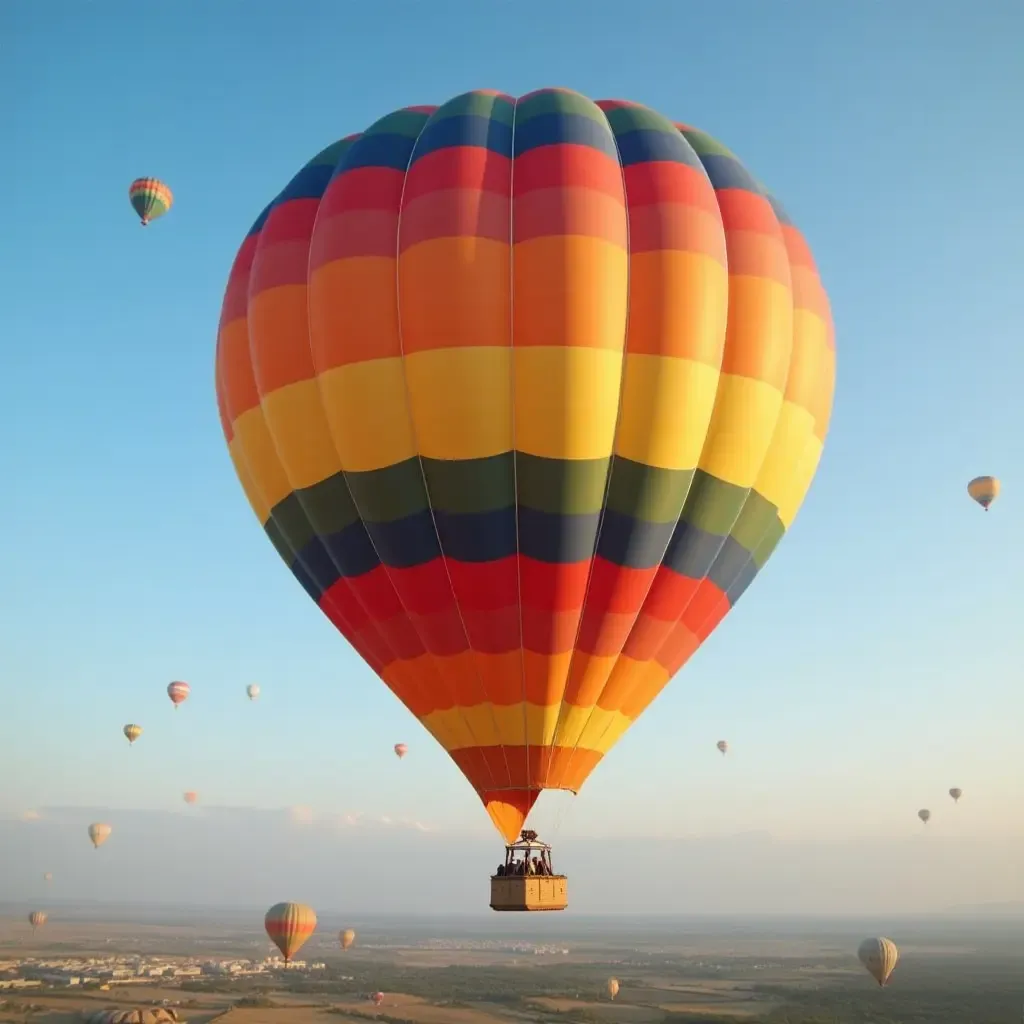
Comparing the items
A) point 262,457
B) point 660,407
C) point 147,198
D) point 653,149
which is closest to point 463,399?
point 660,407

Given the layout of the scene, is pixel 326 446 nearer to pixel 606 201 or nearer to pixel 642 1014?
pixel 606 201

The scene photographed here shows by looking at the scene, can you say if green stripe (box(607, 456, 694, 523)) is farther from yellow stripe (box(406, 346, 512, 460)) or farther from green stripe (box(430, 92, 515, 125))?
green stripe (box(430, 92, 515, 125))

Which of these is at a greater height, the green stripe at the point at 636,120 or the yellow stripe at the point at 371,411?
the green stripe at the point at 636,120

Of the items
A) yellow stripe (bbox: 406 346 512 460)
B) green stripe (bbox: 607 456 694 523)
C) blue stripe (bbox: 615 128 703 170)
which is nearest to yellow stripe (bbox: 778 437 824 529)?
green stripe (bbox: 607 456 694 523)

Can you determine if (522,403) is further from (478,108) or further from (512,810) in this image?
(512,810)

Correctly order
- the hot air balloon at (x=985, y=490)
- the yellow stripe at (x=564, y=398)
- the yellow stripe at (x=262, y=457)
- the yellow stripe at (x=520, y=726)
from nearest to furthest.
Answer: the yellow stripe at (x=564, y=398) → the yellow stripe at (x=520, y=726) → the yellow stripe at (x=262, y=457) → the hot air balloon at (x=985, y=490)

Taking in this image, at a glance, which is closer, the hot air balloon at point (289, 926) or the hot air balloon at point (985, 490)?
the hot air balloon at point (985, 490)

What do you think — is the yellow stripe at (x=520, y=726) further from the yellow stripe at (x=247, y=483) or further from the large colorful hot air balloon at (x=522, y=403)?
the yellow stripe at (x=247, y=483)

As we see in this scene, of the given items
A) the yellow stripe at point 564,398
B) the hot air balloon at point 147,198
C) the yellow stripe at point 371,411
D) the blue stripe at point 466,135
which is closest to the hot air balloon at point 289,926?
the hot air balloon at point 147,198
